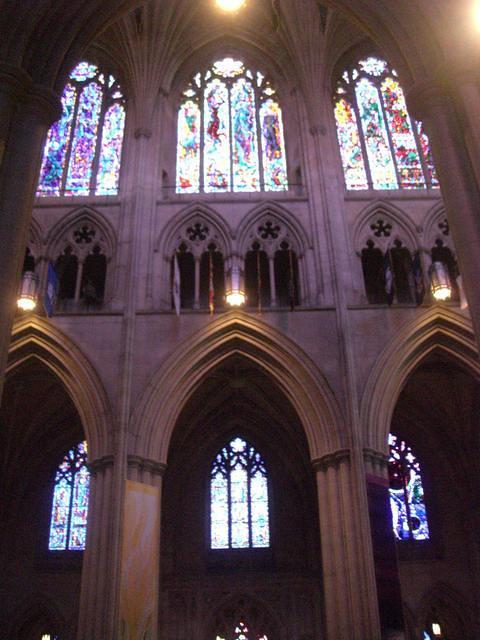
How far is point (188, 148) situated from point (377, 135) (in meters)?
5.03

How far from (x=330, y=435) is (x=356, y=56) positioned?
1113 cm

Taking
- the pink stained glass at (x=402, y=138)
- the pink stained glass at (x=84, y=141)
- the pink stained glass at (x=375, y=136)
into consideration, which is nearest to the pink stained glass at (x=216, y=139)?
the pink stained glass at (x=84, y=141)

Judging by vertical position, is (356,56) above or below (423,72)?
above

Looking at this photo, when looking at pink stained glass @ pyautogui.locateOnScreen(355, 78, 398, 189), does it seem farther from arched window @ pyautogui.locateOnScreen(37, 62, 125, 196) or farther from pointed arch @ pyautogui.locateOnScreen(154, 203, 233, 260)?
arched window @ pyautogui.locateOnScreen(37, 62, 125, 196)

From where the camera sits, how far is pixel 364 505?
12648mm

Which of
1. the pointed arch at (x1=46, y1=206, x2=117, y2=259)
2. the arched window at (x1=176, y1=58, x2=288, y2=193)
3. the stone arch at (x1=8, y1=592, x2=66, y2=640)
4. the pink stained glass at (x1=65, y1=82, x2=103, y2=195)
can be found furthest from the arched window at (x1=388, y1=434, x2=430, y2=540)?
the pink stained glass at (x1=65, y1=82, x2=103, y2=195)

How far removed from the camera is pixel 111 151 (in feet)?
59.9

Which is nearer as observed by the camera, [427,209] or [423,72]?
[423,72]

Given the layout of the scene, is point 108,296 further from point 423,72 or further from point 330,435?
point 423,72

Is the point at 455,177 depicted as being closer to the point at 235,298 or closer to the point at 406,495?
the point at 235,298

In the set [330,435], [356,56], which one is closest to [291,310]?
[330,435]

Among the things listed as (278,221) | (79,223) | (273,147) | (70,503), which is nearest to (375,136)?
(273,147)

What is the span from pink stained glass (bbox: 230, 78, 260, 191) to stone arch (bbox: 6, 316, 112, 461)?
609 cm

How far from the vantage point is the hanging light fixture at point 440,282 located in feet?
47.9
